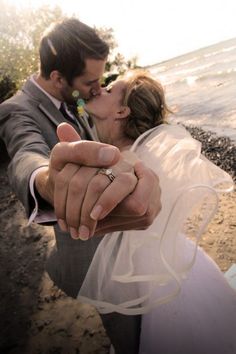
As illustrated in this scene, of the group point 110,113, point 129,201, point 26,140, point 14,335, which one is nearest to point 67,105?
point 110,113

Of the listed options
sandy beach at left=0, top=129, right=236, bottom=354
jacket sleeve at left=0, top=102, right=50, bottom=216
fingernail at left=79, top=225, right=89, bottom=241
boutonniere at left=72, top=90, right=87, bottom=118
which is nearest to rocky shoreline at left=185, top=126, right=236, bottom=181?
A: sandy beach at left=0, top=129, right=236, bottom=354

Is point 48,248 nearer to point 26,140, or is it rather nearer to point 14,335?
point 14,335

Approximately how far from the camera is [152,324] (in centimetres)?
181

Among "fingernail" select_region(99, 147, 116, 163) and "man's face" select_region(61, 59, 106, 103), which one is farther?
"man's face" select_region(61, 59, 106, 103)

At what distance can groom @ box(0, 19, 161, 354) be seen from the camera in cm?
96

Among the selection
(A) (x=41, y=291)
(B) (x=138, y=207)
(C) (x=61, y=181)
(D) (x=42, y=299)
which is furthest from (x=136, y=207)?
(A) (x=41, y=291)

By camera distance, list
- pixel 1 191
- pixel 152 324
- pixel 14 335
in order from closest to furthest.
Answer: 1. pixel 152 324
2. pixel 14 335
3. pixel 1 191

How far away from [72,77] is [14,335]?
2.73m

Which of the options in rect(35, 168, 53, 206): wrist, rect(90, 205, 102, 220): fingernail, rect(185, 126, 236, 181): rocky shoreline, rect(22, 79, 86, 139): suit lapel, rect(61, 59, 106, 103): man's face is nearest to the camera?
rect(90, 205, 102, 220): fingernail

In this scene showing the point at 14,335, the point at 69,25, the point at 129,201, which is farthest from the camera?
the point at 14,335

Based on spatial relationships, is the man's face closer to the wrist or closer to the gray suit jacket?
the gray suit jacket

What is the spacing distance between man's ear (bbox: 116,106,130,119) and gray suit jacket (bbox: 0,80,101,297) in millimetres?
417

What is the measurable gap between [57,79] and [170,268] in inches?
72.4

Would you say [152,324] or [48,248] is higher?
[152,324]
